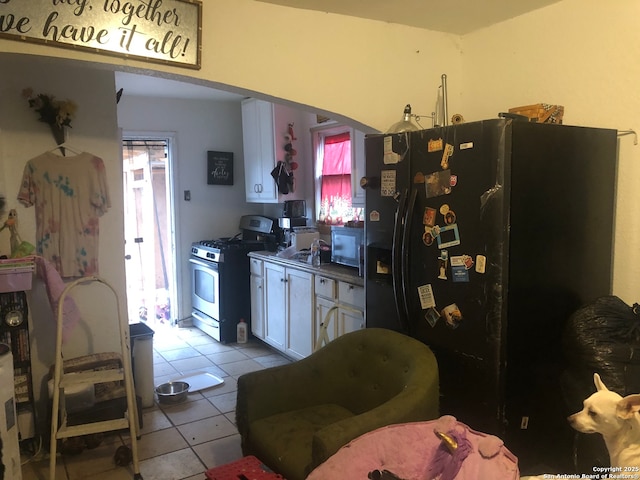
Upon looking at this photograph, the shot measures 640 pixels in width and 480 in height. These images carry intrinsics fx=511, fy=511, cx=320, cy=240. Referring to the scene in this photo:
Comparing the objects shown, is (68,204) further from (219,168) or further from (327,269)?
(219,168)

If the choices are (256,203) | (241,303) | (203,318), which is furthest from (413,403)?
(256,203)

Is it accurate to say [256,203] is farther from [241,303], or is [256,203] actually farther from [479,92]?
[479,92]

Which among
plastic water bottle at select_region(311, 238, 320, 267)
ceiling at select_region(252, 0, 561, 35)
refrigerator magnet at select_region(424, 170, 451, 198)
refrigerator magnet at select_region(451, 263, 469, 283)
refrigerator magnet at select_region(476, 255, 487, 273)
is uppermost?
ceiling at select_region(252, 0, 561, 35)

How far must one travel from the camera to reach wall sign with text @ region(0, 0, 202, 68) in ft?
6.64

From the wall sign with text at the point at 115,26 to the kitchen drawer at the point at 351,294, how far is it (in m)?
1.80

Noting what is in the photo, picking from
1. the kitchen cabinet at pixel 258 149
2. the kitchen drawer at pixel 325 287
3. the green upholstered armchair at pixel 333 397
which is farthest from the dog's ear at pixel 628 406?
the kitchen cabinet at pixel 258 149

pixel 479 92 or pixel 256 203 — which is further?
pixel 256 203

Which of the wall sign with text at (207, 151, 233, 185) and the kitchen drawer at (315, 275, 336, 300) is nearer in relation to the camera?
the kitchen drawer at (315, 275, 336, 300)

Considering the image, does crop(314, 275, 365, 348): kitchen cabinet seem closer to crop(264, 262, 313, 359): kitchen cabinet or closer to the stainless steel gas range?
crop(264, 262, 313, 359): kitchen cabinet

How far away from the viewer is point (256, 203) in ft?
19.0

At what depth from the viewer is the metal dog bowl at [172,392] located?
3.59 metres

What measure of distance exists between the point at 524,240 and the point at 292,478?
1358mm

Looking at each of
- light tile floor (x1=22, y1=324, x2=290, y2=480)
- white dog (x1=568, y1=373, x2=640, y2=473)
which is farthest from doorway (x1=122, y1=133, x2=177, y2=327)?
white dog (x1=568, y1=373, x2=640, y2=473)

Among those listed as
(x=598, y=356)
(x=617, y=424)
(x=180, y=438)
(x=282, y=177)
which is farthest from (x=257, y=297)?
(x=617, y=424)
